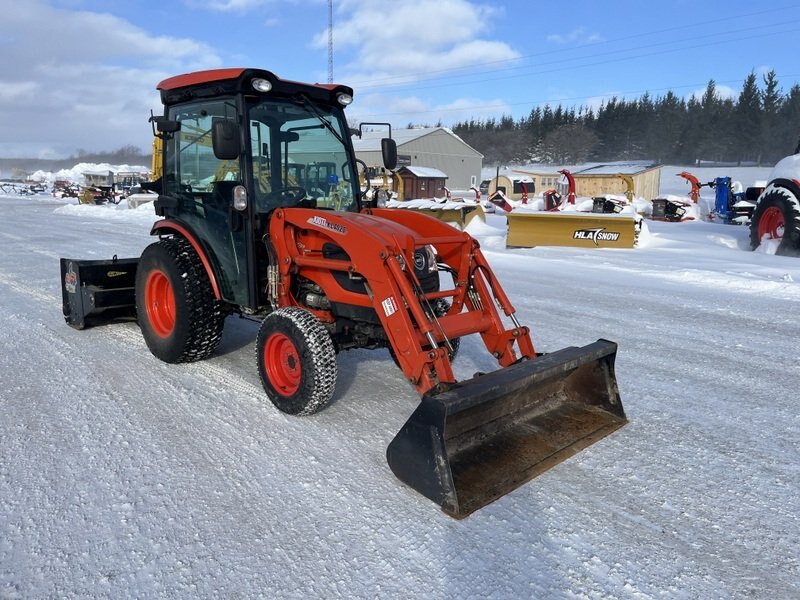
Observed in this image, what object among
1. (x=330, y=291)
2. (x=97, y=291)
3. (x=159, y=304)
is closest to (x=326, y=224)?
(x=330, y=291)

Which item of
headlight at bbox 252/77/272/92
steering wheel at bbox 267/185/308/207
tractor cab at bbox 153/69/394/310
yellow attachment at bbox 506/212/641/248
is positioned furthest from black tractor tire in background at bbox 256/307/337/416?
yellow attachment at bbox 506/212/641/248

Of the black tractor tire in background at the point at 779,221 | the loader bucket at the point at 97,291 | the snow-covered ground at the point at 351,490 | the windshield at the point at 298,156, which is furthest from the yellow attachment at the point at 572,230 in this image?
the loader bucket at the point at 97,291

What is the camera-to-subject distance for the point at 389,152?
190 inches

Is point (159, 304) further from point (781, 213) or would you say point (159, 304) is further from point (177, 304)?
point (781, 213)

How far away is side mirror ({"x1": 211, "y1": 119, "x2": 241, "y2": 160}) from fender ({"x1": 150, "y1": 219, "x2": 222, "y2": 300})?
43.8 inches

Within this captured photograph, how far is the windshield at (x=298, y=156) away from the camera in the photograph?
418 cm

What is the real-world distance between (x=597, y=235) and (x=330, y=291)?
10.1 metres

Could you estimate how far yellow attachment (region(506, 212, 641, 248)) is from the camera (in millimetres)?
12633

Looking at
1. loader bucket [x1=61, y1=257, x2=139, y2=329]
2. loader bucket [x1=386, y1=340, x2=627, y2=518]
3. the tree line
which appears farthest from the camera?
the tree line

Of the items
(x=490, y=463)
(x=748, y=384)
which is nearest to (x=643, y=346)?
(x=748, y=384)

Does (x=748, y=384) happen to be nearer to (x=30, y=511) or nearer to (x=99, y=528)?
(x=99, y=528)

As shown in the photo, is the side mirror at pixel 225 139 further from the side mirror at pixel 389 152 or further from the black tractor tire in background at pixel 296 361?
the side mirror at pixel 389 152

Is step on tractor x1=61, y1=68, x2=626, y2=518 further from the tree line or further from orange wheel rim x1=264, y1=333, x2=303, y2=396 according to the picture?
the tree line

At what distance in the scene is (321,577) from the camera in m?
2.33
